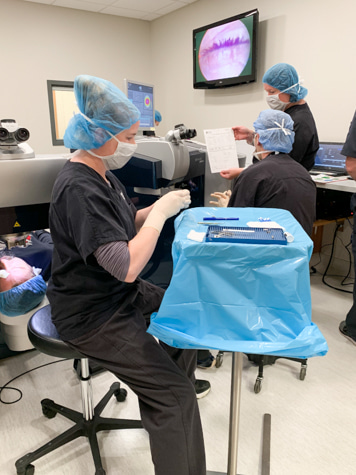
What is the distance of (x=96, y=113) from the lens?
1.17 m

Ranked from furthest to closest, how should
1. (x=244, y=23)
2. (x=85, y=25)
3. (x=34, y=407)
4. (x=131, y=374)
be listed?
(x=85, y=25)
(x=244, y=23)
(x=34, y=407)
(x=131, y=374)

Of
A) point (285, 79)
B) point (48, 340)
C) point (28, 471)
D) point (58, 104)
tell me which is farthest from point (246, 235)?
point (58, 104)

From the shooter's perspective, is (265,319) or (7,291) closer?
(265,319)

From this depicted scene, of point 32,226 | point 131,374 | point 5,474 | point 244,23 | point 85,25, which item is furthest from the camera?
point 85,25

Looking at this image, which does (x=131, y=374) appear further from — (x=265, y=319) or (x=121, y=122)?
(x=121, y=122)

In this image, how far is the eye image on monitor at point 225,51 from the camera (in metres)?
3.85

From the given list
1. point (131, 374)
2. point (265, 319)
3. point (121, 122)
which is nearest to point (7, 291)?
point (131, 374)

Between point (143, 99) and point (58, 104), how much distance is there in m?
2.91

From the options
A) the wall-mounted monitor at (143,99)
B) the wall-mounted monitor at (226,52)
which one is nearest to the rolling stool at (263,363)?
the wall-mounted monitor at (143,99)

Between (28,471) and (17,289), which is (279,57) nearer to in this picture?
(17,289)

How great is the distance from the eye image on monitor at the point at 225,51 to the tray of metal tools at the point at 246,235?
3381 mm

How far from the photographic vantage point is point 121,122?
1.20 m

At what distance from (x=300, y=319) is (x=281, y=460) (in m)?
0.89

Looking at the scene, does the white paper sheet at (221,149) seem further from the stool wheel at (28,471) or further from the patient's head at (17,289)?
the stool wheel at (28,471)
